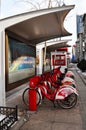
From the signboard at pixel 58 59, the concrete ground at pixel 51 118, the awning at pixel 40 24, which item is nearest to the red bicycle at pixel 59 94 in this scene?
the concrete ground at pixel 51 118

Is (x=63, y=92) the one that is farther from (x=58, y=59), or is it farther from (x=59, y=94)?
(x=58, y=59)

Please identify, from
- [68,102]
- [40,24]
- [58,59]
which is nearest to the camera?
[68,102]

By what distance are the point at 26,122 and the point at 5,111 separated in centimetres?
80

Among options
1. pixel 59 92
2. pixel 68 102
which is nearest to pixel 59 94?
pixel 59 92

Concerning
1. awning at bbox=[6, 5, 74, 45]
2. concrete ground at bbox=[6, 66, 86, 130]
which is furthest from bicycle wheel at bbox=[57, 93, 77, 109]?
awning at bbox=[6, 5, 74, 45]

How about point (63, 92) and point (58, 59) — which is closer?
point (63, 92)

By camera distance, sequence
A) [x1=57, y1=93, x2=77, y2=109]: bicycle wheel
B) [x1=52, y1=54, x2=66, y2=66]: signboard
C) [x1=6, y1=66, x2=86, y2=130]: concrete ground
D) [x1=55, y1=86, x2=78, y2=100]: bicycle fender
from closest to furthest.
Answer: [x1=6, y1=66, x2=86, y2=130]: concrete ground < [x1=55, y1=86, x2=78, y2=100]: bicycle fender < [x1=57, y1=93, x2=77, y2=109]: bicycle wheel < [x1=52, y1=54, x2=66, y2=66]: signboard

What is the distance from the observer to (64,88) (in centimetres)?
840

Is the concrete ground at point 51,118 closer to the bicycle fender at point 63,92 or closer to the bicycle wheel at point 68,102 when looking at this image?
the bicycle wheel at point 68,102

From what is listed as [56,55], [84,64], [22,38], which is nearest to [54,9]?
[22,38]

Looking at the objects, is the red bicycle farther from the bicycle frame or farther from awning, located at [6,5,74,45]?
awning, located at [6,5,74,45]

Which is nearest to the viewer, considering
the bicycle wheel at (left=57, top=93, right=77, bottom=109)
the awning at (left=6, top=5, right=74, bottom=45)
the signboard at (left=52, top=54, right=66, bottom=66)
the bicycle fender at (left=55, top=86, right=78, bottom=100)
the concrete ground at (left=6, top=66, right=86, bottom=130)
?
the concrete ground at (left=6, top=66, right=86, bottom=130)

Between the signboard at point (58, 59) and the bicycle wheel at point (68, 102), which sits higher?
the signboard at point (58, 59)

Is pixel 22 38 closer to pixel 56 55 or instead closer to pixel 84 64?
pixel 56 55
